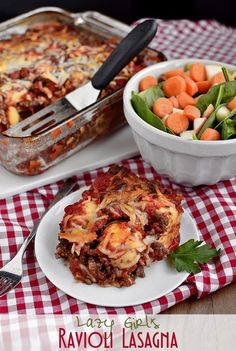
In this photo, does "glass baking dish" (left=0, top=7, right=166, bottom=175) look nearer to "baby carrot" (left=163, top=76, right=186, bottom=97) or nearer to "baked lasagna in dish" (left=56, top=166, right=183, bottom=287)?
"baby carrot" (left=163, top=76, right=186, bottom=97)

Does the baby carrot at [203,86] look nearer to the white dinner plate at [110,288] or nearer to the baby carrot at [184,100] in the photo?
the baby carrot at [184,100]

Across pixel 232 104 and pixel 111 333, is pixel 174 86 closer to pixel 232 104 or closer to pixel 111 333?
pixel 232 104

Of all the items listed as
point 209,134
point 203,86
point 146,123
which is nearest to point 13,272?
point 146,123

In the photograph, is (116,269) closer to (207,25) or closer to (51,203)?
(51,203)

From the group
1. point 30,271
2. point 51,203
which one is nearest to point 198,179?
point 51,203

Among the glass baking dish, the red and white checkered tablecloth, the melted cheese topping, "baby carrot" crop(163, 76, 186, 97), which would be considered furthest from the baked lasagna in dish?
"baby carrot" crop(163, 76, 186, 97)

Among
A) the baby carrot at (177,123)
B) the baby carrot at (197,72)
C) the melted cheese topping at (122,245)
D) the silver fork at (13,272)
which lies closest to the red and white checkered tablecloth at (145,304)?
the silver fork at (13,272)

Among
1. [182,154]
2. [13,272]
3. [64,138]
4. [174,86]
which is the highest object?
[174,86]
